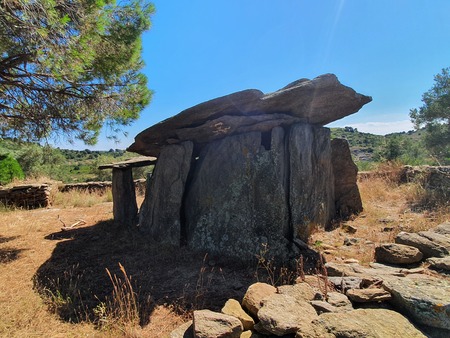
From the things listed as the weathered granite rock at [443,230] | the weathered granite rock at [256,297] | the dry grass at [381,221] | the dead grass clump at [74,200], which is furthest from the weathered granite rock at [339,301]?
the dead grass clump at [74,200]

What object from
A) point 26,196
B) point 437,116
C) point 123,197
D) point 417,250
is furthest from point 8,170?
point 437,116

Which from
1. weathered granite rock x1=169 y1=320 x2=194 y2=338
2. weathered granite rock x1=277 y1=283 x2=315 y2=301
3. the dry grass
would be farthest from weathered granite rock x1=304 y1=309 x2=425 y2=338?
the dry grass

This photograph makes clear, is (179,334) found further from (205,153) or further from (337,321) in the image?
(205,153)

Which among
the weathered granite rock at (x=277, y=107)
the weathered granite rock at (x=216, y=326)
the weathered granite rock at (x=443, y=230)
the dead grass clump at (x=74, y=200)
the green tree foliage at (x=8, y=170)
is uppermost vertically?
the weathered granite rock at (x=277, y=107)

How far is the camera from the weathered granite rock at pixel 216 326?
7.21 ft

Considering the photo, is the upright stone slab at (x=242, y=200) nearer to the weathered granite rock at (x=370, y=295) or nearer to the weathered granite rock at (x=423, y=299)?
the weathered granite rock at (x=370, y=295)

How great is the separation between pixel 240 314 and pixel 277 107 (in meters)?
3.68

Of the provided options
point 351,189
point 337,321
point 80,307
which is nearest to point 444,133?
point 351,189

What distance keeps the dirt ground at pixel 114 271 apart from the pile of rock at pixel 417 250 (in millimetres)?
373

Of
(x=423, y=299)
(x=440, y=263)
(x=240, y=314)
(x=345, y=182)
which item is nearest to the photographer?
(x=423, y=299)

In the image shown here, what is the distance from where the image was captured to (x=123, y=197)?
6617 mm

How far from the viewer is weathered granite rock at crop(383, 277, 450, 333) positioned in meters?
2.06

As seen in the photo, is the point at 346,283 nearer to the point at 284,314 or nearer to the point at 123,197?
the point at 284,314

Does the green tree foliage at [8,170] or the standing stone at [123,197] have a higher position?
the green tree foliage at [8,170]
